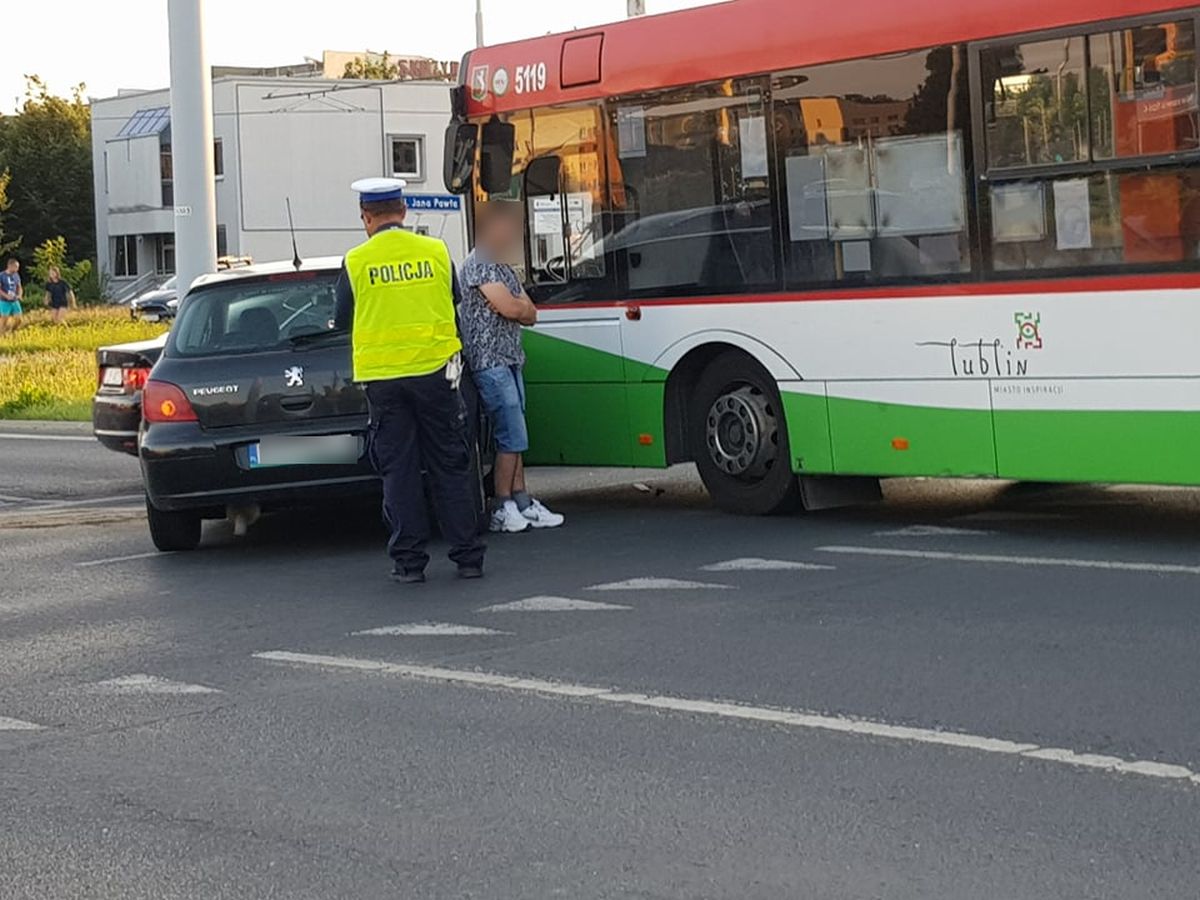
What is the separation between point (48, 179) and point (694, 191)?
255 ft

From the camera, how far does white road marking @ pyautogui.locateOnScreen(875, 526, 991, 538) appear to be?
35.4 ft

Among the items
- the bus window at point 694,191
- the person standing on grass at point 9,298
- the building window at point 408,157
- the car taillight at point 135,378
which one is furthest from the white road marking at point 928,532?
the building window at point 408,157

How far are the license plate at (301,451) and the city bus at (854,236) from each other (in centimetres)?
207

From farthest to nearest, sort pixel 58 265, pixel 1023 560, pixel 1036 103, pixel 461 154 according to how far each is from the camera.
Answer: pixel 58 265 → pixel 461 154 → pixel 1036 103 → pixel 1023 560

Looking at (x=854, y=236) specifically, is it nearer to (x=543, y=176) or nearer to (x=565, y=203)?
(x=565, y=203)

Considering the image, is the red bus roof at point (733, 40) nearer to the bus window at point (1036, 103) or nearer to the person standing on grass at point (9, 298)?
the bus window at point (1036, 103)

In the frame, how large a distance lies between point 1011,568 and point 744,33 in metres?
3.73

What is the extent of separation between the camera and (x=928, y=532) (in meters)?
10.9

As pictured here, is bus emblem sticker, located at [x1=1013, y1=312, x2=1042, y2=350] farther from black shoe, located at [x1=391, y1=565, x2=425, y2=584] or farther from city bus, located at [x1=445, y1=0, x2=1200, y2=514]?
black shoe, located at [x1=391, y1=565, x2=425, y2=584]

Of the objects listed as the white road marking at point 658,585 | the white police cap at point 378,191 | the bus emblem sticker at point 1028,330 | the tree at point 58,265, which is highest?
the tree at point 58,265

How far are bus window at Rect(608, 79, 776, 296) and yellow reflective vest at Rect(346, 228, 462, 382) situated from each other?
2.49 metres

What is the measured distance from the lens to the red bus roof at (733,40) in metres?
10.1

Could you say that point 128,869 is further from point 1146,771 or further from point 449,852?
point 1146,771

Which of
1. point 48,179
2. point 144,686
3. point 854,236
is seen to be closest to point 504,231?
point 854,236
